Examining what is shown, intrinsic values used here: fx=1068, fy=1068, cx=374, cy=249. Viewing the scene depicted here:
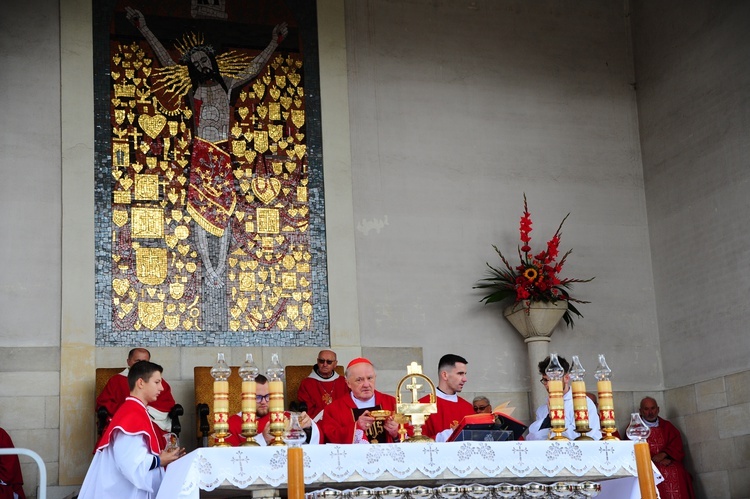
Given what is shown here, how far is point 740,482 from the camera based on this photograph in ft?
33.8

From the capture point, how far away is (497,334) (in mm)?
11070

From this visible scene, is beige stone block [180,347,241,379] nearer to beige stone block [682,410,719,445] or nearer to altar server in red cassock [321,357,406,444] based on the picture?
altar server in red cassock [321,357,406,444]

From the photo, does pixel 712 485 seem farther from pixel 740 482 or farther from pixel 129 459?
pixel 129 459

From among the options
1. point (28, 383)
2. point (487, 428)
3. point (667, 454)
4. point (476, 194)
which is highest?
point (476, 194)

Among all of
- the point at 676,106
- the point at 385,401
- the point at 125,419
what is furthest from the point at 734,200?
the point at 125,419

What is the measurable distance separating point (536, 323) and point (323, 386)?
2.36 metres

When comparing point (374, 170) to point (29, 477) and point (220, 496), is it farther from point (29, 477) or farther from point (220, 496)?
point (220, 496)

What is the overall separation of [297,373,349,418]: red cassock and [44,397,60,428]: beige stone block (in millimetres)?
2138

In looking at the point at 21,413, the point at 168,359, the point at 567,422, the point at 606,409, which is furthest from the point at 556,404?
the point at 21,413

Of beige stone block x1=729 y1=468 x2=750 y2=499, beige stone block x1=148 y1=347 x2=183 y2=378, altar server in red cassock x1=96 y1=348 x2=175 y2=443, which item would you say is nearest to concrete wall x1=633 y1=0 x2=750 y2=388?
beige stone block x1=729 y1=468 x2=750 y2=499

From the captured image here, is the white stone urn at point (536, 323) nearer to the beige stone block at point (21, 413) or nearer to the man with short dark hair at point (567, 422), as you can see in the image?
the man with short dark hair at point (567, 422)

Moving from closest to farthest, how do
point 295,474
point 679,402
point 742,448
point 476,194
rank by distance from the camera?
point 295,474, point 742,448, point 679,402, point 476,194

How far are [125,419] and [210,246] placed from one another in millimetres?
4422

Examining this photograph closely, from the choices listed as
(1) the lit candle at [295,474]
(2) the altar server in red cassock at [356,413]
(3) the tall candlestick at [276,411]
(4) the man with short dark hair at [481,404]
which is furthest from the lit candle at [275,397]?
(4) the man with short dark hair at [481,404]
